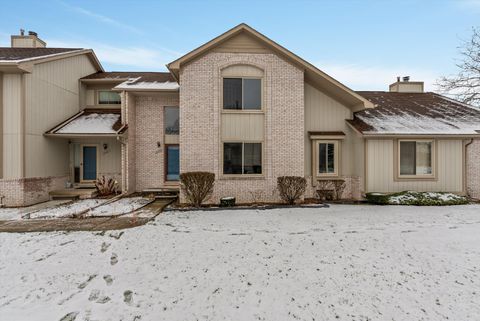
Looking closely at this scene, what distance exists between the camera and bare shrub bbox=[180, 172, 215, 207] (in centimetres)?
1066

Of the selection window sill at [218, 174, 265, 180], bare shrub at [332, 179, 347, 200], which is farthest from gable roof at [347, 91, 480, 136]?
window sill at [218, 174, 265, 180]

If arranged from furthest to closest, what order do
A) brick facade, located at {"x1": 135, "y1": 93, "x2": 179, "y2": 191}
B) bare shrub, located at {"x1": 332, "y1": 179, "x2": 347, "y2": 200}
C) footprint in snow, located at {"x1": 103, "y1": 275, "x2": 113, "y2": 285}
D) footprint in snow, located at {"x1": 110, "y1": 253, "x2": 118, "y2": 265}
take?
brick facade, located at {"x1": 135, "y1": 93, "x2": 179, "y2": 191}
bare shrub, located at {"x1": 332, "y1": 179, "x2": 347, "y2": 200}
footprint in snow, located at {"x1": 110, "y1": 253, "x2": 118, "y2": 265}
footprint in snow, located at {"x1": 103, "y1": 275, "x2": 113, "y2": 285}

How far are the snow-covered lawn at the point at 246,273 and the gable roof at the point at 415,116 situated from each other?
224 inches

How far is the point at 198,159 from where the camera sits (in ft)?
37.2

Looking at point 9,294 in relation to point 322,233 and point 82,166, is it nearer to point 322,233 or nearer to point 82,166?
point 322,233

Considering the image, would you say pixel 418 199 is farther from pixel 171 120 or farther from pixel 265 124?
pixel 171 120

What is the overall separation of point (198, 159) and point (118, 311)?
7782 millimetres

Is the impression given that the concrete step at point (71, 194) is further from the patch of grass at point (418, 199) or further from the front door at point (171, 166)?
the patch of grass at point (418, 199)

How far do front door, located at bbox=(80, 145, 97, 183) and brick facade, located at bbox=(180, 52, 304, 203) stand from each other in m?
6.42

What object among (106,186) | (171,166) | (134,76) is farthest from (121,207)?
(134,76)

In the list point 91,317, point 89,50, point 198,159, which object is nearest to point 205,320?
point 91,317

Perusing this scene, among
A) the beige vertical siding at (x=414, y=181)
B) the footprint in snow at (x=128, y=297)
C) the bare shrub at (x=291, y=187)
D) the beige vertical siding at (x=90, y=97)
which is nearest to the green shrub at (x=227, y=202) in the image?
the bare shrub at (x=291, y=187)

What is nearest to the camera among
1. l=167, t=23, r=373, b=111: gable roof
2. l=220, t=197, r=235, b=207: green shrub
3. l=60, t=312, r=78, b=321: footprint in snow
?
l=60, t=312, r=78, b=321: footprint in snow

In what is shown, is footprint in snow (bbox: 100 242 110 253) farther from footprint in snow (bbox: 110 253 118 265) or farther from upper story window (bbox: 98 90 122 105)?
upper story window (bbox: 98 90 122 105)
